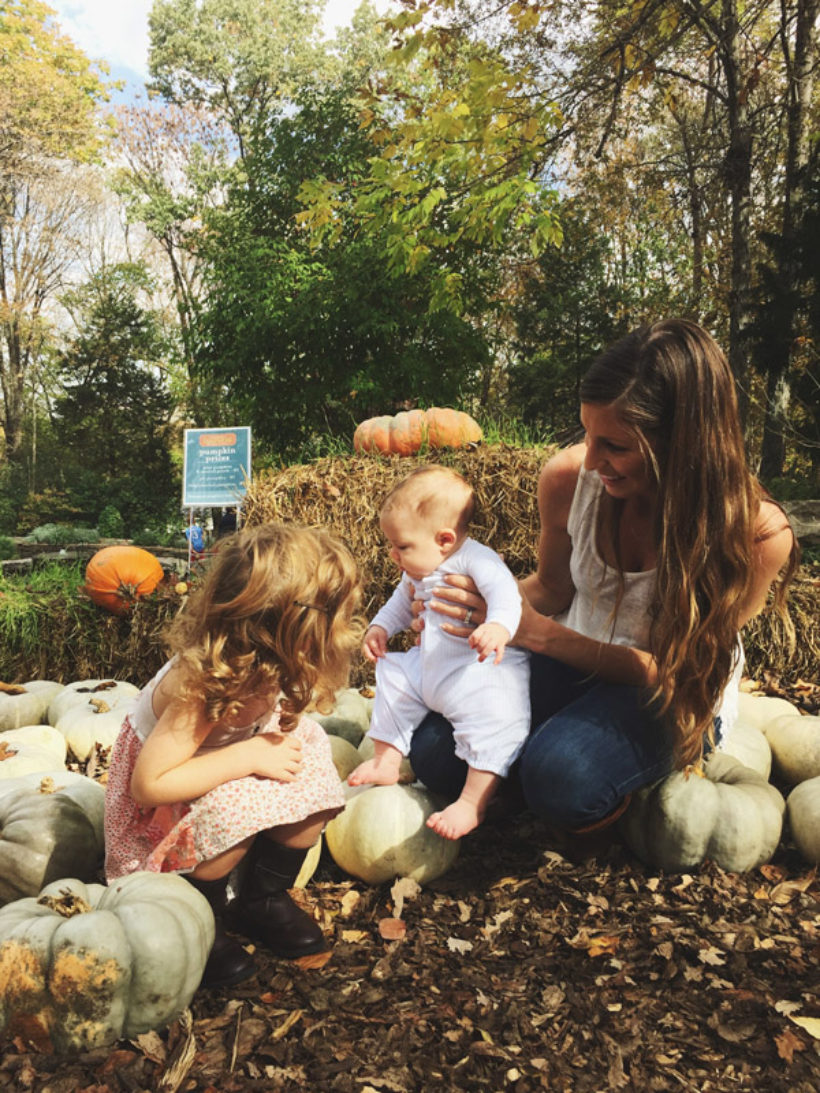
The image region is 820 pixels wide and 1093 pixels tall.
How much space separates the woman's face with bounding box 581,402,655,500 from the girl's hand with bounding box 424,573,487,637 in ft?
1.71

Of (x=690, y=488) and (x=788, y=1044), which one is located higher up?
(x=690, y=488)

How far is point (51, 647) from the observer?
4723 mm

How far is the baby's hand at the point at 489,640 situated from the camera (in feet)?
7.07

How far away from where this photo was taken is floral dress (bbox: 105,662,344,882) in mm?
1865

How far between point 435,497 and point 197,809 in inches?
44.4

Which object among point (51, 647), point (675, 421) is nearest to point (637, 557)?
point (675, 421)

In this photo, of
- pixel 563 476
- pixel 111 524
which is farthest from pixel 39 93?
pixel 563 476

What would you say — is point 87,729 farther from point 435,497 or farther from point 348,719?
point 435,497

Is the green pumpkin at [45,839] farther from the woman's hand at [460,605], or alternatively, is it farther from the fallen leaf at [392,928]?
the woman's hand at [460,605]

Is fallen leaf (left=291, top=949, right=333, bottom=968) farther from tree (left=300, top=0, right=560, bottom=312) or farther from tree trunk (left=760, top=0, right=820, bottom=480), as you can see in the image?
tree trunk (left=760, top=0, right=820, bottom=480)

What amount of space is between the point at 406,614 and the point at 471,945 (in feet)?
3.55

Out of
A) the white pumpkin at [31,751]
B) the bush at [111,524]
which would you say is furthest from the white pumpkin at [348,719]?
the bush at [111,524]

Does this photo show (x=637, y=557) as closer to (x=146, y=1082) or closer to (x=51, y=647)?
(x=146, y=1082)

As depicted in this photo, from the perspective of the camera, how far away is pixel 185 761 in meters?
1.84
